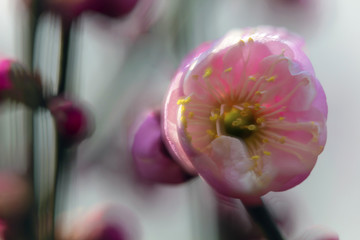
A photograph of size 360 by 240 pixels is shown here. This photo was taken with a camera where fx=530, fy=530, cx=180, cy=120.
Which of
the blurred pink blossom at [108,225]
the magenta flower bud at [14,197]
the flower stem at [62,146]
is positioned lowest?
the blurred pink blossom at [108,225]

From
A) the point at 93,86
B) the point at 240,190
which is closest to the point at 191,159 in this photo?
the point at 240,190

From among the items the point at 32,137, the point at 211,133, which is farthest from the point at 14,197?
the point at 211,133

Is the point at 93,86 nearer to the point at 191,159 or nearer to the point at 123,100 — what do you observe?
the point at 123,100

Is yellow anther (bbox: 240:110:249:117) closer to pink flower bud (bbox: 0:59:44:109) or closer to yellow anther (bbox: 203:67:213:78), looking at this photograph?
yellow anther (bbox: 203:67:213:78)

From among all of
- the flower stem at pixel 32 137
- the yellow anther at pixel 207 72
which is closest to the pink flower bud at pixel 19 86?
the flower stem at pixel 32 137

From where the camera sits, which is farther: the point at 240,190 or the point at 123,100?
the point at 123,100

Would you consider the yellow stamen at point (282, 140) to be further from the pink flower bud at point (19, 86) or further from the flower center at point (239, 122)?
the pink flower bud at point (19, 86)

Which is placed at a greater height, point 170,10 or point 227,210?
point 170,10
